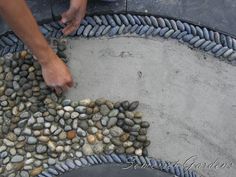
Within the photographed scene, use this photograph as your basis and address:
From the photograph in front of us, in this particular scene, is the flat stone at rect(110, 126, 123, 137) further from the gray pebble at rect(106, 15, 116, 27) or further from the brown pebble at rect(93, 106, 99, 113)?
the gray pebble at rect(106, 15, 116, 27)

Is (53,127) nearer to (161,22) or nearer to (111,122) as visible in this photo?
(111,122)

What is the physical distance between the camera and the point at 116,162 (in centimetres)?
156

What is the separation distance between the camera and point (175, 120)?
5.39 ft

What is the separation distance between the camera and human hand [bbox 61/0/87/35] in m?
1.68

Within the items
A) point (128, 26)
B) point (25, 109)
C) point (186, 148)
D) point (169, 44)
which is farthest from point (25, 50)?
point (186, 148)

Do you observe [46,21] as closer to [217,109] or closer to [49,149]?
[49,149]

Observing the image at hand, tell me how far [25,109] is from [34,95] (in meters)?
0.06

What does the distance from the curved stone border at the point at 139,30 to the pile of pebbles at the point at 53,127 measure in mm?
193

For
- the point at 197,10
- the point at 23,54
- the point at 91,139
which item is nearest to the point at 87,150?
the point at 91,139

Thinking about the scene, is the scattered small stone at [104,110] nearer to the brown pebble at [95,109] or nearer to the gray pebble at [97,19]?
the brown pebble at [95,109]

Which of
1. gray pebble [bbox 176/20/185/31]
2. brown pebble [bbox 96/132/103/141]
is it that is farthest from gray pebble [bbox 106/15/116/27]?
brown pebble [bbox 96/132/103/141]

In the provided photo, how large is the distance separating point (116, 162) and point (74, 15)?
580mm

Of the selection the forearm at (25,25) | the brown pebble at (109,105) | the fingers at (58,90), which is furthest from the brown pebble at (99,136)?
the forearm at (25,25)

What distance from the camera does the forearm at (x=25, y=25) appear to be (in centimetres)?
143
